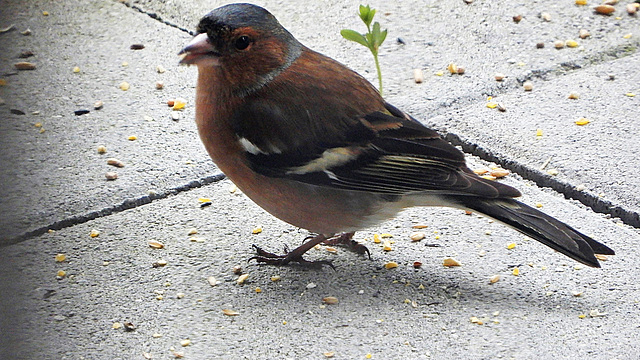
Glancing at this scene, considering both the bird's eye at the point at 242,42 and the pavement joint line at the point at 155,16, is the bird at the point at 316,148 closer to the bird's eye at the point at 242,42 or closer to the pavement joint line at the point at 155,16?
the bird's eye at the point at 242,42

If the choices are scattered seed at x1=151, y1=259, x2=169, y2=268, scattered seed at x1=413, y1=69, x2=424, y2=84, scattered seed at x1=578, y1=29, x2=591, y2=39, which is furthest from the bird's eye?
scattered seed at x1=578, y1=29, x2=591, y2=39

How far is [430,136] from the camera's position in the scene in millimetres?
3592

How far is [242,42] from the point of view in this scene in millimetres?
3512

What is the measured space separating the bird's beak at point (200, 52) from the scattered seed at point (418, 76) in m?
1.75

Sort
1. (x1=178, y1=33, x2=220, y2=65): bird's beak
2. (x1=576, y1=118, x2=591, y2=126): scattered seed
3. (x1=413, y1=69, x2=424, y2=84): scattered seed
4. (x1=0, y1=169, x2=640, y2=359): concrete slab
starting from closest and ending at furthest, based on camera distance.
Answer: (x1=0, y1=169, x2=640, y2=359): concrete slab < (x1=178, y1=33, x2=220, y2=65): bird's beak < (x1=576, y1=118, x2=591, y2=126): scattered seed < (x1=413, y1=69, x2=424, y2=84): scattered seed

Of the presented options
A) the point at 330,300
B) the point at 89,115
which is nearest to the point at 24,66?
the point at 89,115

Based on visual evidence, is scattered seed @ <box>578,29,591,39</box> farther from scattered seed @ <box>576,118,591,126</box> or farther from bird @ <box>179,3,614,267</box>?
bird @ <box>179,3,614,267</box>

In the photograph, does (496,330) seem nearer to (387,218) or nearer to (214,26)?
(387,218)

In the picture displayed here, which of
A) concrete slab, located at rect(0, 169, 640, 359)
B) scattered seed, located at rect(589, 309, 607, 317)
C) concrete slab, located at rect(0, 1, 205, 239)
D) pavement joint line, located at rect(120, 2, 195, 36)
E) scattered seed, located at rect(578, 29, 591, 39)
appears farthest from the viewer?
pavement joint line, located at rect(120, 2, 195, 36)

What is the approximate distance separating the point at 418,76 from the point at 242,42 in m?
1.71

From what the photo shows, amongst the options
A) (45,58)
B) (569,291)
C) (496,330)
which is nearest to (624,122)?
(569,291)

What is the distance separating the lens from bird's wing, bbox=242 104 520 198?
135 inches

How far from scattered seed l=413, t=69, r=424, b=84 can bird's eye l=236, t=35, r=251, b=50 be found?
1.66 metres

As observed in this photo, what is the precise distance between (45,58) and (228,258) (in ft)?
7.27
